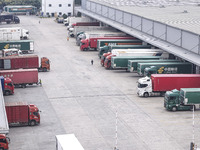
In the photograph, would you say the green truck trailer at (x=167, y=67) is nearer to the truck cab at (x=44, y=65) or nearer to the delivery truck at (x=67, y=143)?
the truck cab at (x=44, y=65)

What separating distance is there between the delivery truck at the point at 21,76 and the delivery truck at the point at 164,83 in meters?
14.8

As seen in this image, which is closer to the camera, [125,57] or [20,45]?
[125,57]

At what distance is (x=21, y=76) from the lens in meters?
65.2

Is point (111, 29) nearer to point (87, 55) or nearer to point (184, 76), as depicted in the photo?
point (87, 55)

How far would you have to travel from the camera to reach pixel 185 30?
222 ft

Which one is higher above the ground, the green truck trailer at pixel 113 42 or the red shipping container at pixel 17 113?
the green truck trailer at pixel 113 42

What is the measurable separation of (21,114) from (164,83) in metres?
19.4

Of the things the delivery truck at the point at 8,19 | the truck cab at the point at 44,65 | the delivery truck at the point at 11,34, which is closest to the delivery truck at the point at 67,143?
the truck cab at the point at 44,65

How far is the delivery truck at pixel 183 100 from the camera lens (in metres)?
53.2

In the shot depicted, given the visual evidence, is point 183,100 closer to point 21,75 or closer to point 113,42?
point 21,75

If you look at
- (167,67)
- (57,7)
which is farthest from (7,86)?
(57,7)

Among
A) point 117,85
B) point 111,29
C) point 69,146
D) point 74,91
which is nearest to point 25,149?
point 69,146

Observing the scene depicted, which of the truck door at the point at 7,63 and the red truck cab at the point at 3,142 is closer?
the red truck cab at the point at 3,142

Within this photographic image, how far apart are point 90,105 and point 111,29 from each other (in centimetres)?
6252
